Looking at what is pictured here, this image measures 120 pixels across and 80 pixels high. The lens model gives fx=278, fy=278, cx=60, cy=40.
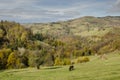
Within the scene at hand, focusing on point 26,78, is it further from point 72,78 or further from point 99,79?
point 99,79

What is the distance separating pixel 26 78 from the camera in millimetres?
47812

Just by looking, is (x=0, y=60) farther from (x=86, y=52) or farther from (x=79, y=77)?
(x=79, y=77)

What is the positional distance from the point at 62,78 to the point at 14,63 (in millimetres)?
105685

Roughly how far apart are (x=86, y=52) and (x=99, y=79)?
6288 inches

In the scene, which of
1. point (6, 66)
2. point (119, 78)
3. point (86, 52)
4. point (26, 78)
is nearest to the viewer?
point (119, 78)

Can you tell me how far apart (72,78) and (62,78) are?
5.53 ft

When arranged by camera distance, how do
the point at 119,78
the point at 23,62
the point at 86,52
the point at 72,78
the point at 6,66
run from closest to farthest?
the point at 119,78, the point at 72,78, the point at 6,66, the point at 23,62, the point at 86,52

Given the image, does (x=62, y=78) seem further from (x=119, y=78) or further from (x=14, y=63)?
(x=14, y=63)

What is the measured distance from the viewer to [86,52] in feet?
651

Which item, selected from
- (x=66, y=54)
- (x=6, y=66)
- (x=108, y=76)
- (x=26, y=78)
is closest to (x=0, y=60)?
(x=6, y=66)

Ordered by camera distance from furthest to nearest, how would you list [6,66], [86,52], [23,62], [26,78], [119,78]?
[86,52] < [23,62] < [6,66] < [26,78] < [119,78]

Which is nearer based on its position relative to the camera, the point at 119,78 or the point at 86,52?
the point at 119,78

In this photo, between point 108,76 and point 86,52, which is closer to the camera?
point 108,76

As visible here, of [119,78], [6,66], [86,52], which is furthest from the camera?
[86,52]
